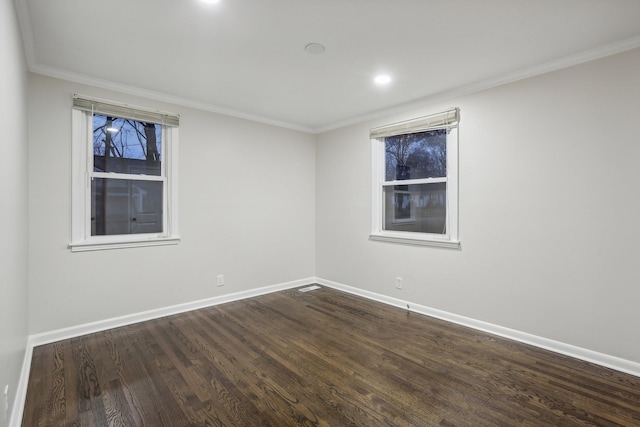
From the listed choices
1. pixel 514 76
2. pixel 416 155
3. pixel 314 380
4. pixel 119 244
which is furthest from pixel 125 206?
pixel 514 76

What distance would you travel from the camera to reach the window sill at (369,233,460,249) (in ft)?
11.3

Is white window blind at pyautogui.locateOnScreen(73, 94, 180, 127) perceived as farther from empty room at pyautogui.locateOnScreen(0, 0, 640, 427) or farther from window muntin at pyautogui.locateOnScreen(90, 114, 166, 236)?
window muntin at pyautogui.locateOnScreen(90, 114, 166, 236)

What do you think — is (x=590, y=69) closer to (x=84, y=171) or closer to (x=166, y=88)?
(x=166, y=88)

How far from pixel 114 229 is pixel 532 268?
4204 mm

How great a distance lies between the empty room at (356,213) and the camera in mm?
2006

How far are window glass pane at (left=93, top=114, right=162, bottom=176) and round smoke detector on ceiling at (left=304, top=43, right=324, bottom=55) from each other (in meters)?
2.11

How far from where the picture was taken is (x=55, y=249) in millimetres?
2912

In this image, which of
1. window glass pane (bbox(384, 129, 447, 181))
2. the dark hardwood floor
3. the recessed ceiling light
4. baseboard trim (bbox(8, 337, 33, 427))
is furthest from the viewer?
window glass pane (bbox(384, 129, 447, 181))

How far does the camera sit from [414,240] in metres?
3.77

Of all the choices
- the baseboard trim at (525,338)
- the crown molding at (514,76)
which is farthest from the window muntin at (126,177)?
the baseboard trim at (525,338)

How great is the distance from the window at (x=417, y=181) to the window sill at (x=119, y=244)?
258 cm

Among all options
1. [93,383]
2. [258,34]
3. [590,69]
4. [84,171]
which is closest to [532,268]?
[590,69]

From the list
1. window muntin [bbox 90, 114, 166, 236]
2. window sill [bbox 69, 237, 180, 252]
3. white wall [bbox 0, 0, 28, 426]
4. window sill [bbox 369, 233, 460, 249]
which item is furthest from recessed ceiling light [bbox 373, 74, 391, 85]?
window sill [bbox 69, 237, 180, 252]

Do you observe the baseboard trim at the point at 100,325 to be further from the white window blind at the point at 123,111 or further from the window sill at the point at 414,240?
the white window blind at the point at 123,111
